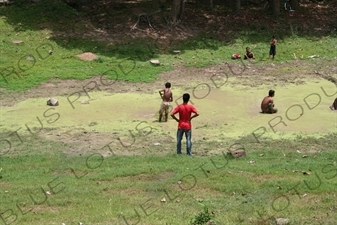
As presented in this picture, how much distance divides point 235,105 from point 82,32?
11529mm

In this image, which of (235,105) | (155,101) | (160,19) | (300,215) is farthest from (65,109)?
(160,19)

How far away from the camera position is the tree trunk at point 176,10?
2753 centimetres

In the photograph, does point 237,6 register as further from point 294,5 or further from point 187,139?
point 187,139

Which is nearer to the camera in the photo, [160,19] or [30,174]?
[30,174]

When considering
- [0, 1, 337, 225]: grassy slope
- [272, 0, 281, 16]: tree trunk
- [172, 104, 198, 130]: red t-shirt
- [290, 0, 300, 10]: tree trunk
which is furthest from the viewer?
[290, 0, 300, 10]: tree trunk

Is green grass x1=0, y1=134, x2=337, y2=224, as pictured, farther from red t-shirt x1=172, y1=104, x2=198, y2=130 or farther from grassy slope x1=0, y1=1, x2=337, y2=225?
red t-shirt x1=172, y1=104, x2=198, y2=130

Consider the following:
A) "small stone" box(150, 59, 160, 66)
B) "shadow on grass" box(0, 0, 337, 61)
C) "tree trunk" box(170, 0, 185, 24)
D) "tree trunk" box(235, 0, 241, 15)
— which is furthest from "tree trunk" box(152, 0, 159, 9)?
"small stone" box(150, 59, 160, 66)

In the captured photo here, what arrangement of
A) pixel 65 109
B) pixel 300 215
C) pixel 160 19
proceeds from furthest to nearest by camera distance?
pixel 160 19, pixel 65 109, pixel 300 215

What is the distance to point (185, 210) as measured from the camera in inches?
353

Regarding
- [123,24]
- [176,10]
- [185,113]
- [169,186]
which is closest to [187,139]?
[185,113]

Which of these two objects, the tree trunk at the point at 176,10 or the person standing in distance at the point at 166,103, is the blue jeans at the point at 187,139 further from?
the tree trunk at the point at 176,10

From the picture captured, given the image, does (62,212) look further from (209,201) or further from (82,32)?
(82,32)

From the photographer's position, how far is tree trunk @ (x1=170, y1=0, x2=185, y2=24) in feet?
90.3

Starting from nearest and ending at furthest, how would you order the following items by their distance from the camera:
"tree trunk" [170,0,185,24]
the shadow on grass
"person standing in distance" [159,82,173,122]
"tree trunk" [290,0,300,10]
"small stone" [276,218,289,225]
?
"small stone" [276,218,289,225] < "person standing in distance" [159,82,173,122] < the shadow on grass < "tree trunk" [170,0,185,24] < "tree trunk" [290,0,300,10]
